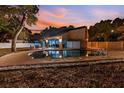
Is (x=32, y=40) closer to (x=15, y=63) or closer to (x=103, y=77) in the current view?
(x=15, y=63)

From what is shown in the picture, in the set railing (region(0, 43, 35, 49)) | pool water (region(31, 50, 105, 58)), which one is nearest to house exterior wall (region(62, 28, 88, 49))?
pool water (region(31, 50, 105, 58))

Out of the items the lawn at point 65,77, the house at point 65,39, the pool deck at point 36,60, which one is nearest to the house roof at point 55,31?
the house at point 65,39

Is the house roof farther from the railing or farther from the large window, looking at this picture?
the railing

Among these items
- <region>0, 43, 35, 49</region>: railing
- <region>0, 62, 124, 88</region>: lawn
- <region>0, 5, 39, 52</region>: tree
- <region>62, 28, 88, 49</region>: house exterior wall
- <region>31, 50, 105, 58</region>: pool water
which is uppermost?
<region>0, 5, 39, 52</region>: tree

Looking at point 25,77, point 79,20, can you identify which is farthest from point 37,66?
point 79,20

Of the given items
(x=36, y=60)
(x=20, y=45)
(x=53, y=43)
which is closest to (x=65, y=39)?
(x=53, y=43)

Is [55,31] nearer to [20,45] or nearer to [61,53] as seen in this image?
[61,53]

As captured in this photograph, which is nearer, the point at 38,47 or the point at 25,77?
the point at 25,77

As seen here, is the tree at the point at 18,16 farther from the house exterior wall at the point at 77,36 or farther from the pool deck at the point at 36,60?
the house exterior wall at the point at 77,36
